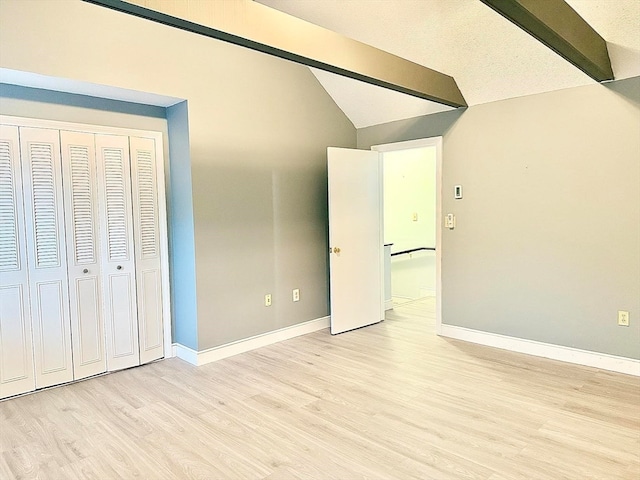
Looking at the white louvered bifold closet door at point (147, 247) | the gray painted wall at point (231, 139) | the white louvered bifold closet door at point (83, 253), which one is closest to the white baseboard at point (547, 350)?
the gray painted wall at point (231, 139)

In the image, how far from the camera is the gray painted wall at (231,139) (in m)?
3.11

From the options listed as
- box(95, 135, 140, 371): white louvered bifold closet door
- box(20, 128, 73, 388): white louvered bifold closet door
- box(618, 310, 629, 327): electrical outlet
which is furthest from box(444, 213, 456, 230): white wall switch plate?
box(20, 128, 73, 388): white louvered bifold closet door

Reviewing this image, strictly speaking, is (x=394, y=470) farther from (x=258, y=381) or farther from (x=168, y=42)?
(x=168, y=42)

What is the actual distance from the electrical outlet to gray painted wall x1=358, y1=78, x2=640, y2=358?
3cm

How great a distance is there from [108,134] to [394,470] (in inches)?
132

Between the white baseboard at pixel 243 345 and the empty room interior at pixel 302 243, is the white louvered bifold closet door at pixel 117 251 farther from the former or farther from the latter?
the white baseboard at pixel 243 345

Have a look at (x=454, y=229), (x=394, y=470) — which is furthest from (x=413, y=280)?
(x=394, y=470)

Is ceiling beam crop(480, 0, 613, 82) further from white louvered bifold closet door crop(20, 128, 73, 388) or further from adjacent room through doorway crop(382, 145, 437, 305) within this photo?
adjacent room through doorway crop(382, 145, 437, 305)

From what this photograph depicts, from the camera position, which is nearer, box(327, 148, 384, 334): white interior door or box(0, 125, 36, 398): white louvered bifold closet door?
box(0, 125, 36, 398): white louvered bifold closet door

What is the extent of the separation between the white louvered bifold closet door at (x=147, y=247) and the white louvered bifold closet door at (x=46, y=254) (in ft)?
1.96

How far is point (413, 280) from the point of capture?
6.68 meters

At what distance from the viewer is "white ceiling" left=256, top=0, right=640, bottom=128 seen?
305 cm

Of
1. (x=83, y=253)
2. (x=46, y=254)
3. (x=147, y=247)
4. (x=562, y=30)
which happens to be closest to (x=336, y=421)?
(x=147, y=247)

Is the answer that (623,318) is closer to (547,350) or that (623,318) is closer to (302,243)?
(547,350)
